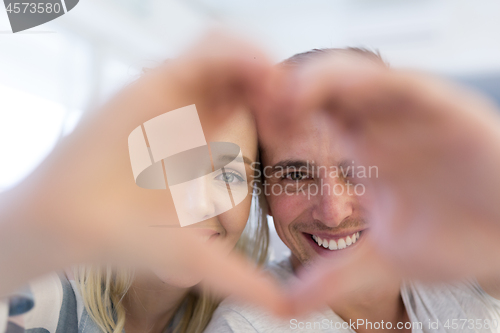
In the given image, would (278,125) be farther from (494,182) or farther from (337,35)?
(494,182)

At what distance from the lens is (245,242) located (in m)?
0.59

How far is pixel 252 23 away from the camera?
18.4 inches

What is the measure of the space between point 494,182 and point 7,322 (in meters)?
0.57

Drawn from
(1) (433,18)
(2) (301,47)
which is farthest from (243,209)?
(1) (433,18)

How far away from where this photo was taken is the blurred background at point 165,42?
0.40 m

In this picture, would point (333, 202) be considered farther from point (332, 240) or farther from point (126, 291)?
point (126, 291)

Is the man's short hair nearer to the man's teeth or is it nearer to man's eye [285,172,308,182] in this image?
man's eye [285,172,308,182]

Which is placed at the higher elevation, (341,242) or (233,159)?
(233,159)

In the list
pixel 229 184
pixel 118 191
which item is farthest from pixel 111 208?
pixel 229 184

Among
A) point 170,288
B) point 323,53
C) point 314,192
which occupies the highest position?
point 323,53

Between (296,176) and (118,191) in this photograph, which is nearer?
(118,191)

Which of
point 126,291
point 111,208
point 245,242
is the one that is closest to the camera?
point 111,208

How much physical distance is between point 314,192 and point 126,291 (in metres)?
0.32

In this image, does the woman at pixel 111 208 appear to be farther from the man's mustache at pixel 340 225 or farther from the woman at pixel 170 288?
the man's mustache at pixel 340 225
